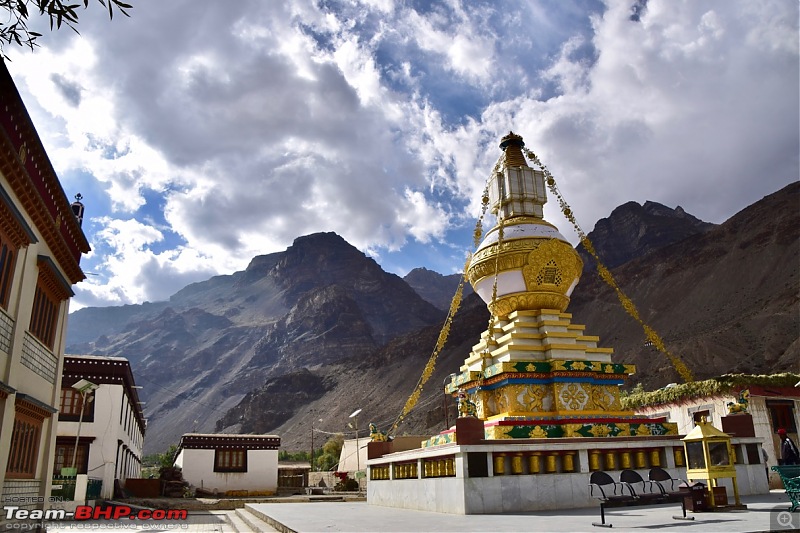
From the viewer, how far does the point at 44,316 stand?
41.1 feet

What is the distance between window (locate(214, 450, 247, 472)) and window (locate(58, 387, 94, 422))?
44.5 ft

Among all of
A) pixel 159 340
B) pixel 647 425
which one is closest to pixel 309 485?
pixel 647 425

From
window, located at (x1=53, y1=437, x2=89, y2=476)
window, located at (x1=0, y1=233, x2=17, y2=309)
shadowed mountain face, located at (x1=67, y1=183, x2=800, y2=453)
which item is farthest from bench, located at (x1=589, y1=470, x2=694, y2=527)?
shadowed mountain face, located at (x1=67, y1=183, x2=800, y2=453)

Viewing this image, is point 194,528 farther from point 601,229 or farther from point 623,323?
point 601,229

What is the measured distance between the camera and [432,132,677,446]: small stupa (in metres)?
15.2

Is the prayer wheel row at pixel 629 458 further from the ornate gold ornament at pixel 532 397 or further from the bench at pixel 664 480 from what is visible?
the ornate gold ornament at pixel 532 397

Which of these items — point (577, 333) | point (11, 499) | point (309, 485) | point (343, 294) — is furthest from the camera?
point (343, 294)

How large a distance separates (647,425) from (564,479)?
363 cm

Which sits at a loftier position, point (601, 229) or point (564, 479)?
point (601, 229)

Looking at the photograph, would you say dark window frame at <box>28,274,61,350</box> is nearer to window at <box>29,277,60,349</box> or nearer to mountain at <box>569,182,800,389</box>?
window at <box>29,277,60,349</box>

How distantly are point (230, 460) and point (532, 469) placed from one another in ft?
105

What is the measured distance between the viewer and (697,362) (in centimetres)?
6594

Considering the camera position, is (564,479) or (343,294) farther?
(343,294)

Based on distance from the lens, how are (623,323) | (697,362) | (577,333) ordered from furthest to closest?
(623,323)
(697,362)
(577,333)
